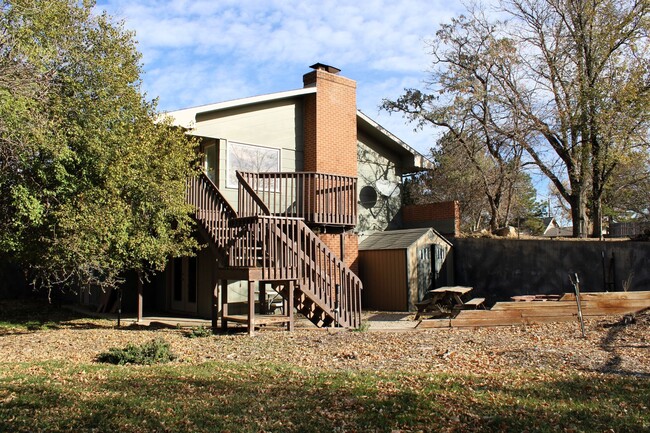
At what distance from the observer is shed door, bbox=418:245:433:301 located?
17719 mm

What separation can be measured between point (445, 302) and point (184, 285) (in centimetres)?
762

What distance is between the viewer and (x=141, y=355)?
8766 mm

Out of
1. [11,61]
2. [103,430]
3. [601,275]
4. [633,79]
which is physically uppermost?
[633,79]

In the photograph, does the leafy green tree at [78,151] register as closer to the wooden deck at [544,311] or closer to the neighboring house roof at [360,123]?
the neighboring house roof at [360,123]

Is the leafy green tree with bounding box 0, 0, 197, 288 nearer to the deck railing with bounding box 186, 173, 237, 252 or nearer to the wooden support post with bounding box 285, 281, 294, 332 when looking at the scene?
the deck railing with bounding box 186, 173, 237, 252

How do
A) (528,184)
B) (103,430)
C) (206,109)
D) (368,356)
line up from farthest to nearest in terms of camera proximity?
(528,184) → (206,109) → (368,356) → (103,430)

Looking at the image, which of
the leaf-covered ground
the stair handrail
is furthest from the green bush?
the stair handrail

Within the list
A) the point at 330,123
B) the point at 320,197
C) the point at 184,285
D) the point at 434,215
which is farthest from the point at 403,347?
the point at 434,215

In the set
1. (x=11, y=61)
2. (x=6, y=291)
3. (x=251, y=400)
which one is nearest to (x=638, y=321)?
(x=251, y=400)

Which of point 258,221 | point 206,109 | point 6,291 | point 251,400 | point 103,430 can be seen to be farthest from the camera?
point 6,291

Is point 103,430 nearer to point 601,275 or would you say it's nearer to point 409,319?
point 409,319

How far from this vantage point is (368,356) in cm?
909

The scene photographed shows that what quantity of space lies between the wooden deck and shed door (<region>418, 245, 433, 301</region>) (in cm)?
493

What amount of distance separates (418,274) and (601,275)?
17.1ft
